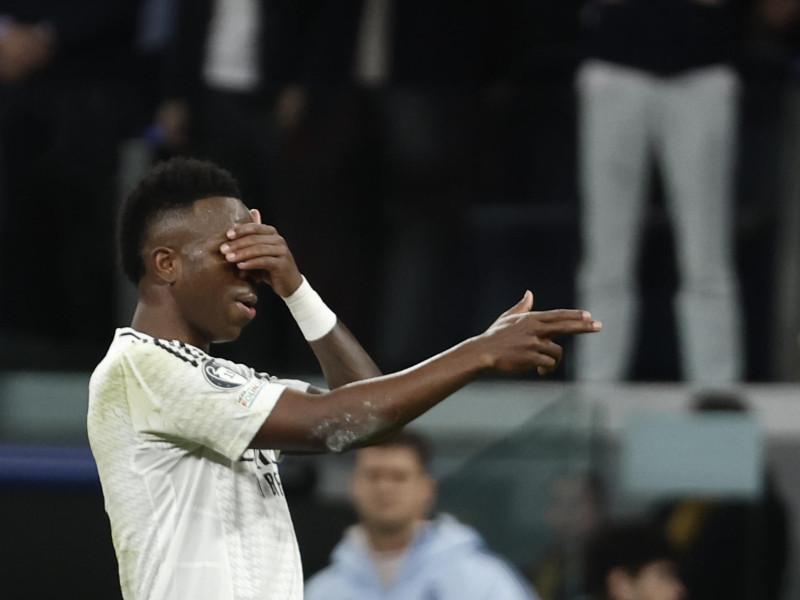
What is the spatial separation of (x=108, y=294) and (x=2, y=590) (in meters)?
1.51

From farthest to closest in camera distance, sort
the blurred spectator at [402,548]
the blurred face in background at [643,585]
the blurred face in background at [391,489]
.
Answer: the blurred face in background at [643,585] → the blurred face in background at [391,489] → the blurred spectator at [402,548]

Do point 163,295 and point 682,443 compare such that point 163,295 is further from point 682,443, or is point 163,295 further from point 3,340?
point 3,340

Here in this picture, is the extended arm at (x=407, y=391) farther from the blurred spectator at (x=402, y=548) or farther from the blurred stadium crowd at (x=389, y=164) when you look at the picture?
the blurred stadium crowd at (x=389, y=164)

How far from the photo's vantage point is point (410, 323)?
6.27 meters

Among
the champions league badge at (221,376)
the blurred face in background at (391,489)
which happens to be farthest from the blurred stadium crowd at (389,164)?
the champions league badge at (221,376)

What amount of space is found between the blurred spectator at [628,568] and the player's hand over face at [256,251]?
2459 millimetres

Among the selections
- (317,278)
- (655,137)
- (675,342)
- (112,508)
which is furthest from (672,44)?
(112,508)

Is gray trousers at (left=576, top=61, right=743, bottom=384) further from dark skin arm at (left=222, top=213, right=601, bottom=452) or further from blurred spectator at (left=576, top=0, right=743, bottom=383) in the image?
dark skin arm at (left=222, top=213, right=601, bottom=452)

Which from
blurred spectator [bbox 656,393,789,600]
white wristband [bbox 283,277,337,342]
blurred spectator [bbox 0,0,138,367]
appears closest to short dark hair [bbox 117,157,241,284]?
white wristband [bbox 283,277,337,342]

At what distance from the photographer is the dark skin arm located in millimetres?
2398

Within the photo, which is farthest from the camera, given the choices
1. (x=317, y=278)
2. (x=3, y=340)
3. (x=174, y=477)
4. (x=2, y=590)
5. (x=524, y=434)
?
(x=3, y=340)

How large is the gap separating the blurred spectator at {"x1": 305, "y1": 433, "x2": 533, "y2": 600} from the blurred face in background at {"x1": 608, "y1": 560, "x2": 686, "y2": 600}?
0.40m

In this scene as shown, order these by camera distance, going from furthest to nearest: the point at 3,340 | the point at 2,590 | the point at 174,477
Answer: the point at 3,340 < the point at 2,590 < the point at 174,477

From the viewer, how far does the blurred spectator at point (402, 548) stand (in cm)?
427
